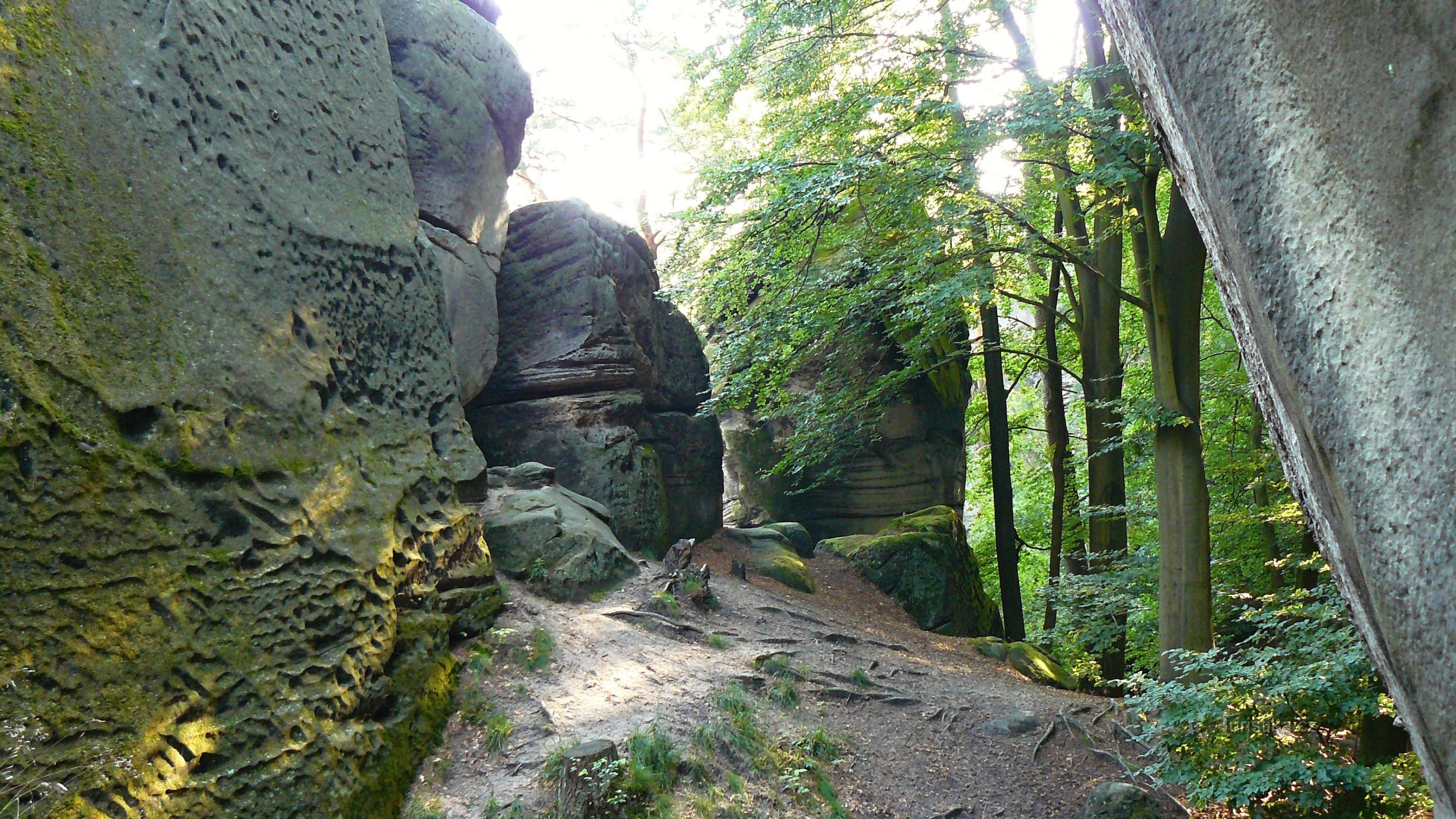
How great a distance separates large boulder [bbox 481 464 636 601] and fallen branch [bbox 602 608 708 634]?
1.29 ft

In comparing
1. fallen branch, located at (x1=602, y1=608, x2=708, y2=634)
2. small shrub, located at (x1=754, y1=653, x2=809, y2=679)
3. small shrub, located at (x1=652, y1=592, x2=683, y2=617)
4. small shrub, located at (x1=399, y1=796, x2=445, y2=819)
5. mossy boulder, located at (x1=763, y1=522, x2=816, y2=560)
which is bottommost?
small shrub, located at (x1=399, y1=796, x2=445, y2=819)

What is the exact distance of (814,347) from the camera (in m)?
11.3

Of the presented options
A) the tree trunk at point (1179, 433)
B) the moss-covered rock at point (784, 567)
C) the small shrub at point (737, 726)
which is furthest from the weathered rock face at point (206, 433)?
the moss-covered rock at point (784, 567)

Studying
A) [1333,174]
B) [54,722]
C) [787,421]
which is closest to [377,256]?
[54,722]

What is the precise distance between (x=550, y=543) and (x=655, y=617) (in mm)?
1304

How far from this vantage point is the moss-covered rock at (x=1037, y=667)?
1061 centimetres

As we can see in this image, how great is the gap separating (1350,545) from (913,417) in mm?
14678

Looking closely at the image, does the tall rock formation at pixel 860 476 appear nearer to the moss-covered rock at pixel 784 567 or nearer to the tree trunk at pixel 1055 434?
the moss-covered rock at pixel 784 567

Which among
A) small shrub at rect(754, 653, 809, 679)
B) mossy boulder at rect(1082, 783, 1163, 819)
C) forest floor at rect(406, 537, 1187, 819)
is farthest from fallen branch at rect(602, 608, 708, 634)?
mossy boulder at rect(1082, 783, 1163, 819)

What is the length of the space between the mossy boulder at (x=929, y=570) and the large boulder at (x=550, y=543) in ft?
19.0

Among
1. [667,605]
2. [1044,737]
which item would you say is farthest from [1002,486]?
[667,605]

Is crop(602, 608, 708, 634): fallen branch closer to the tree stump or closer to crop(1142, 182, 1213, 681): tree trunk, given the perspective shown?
the tree stump

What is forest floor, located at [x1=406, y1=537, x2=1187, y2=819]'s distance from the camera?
17.8 ft

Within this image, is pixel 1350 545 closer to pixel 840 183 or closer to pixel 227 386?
pixel 227 386
